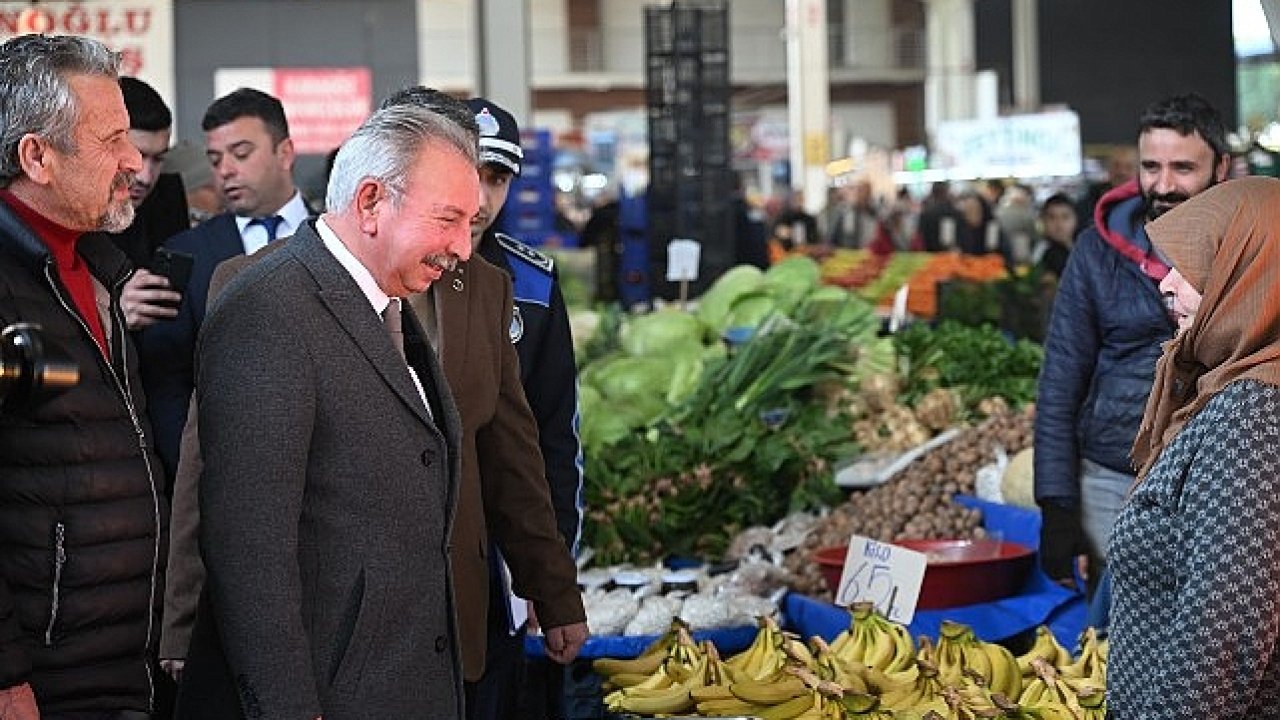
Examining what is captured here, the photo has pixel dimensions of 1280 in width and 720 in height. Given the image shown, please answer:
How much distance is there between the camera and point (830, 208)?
79.7 feet

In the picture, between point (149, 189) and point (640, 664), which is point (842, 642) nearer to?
point (640, 664)

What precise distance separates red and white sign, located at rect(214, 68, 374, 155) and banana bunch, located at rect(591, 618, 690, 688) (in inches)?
471

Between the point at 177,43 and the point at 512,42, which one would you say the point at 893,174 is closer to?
the point at 177,43

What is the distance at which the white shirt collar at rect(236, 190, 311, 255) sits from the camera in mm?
4402

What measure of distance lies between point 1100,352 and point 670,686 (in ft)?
4.23

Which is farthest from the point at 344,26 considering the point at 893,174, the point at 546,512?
the point at 893,174

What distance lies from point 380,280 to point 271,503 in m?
0.37

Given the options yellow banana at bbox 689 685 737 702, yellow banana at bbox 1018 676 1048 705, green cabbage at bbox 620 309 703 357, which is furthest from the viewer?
green cabbage at bbox 620 309 703 357

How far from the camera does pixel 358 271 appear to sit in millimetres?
2736

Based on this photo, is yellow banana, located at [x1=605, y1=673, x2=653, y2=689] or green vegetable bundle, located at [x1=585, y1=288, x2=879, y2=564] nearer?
yellow banana, located at [x1=605, y1=673, x2=653, y2=689]

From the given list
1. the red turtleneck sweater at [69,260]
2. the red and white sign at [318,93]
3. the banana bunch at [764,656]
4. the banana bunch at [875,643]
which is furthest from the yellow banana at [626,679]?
the red and white sign at [318,93]

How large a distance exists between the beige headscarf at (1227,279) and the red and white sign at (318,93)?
1354cm

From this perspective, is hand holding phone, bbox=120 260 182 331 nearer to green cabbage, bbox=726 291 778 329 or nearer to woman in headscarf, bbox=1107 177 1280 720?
woman in headscarf, bbox=1107 177 1280 720

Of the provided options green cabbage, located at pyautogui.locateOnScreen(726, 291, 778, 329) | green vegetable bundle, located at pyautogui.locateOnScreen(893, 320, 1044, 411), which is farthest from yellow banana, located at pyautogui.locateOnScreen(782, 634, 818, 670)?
green cabbage, located at pyautogui.locateOnScreen(726, 291, 778, 329)
